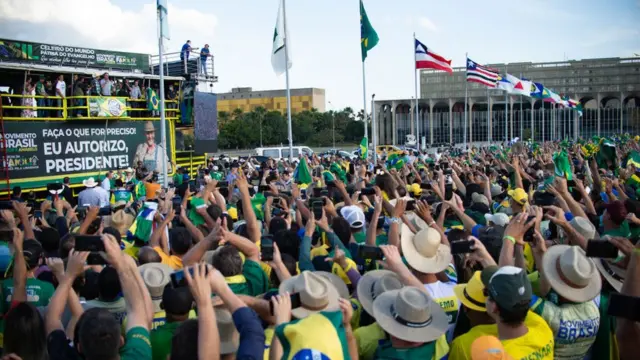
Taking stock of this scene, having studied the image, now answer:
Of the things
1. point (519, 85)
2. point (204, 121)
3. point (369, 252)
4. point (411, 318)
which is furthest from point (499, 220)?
point (519, 85)

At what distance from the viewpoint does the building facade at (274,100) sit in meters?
121

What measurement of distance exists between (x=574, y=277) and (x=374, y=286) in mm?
1277

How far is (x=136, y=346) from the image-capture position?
11.6 ft

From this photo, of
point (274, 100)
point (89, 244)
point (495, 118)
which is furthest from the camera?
point (274, 100)

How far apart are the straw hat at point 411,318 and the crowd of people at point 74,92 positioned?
1759 centimetres

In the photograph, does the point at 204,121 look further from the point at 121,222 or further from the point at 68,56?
the point at 121,222

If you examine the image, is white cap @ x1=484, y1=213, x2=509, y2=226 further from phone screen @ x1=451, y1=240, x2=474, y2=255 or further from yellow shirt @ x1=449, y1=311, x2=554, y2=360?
yellow shirt @ x1=449, y1=311, x2=554, y2=360

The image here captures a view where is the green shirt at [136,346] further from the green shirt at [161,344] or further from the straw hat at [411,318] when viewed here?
the straw hat at [411,318]

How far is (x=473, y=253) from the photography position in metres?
4.93

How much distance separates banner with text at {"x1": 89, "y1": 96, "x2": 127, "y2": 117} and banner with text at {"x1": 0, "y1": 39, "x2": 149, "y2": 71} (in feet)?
21.5

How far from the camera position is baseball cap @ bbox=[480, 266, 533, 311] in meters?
3.68

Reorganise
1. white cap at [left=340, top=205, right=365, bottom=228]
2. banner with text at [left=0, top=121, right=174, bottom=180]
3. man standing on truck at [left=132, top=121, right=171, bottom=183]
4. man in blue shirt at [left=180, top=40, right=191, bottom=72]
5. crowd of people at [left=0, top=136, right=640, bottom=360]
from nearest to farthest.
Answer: crowd of people at [left=0, top=136, right=640, bottom=360] → white cap at [left=340, top=205, right=365, bottom=228] → banner with text at [left=0, top=121, right=174, bottom=180] → man standing on truck at [left=132, top=121, right=171, bottom=183] → man in blue shirt at [left=180, top=40, right=191, bottom=72]

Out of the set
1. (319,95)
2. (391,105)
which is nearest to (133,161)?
(391,105)

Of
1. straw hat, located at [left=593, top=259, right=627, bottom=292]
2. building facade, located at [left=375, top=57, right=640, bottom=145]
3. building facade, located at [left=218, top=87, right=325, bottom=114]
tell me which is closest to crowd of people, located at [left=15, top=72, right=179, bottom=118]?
straw hat, located at [left=593, top=259, right=627, bottom=292]
